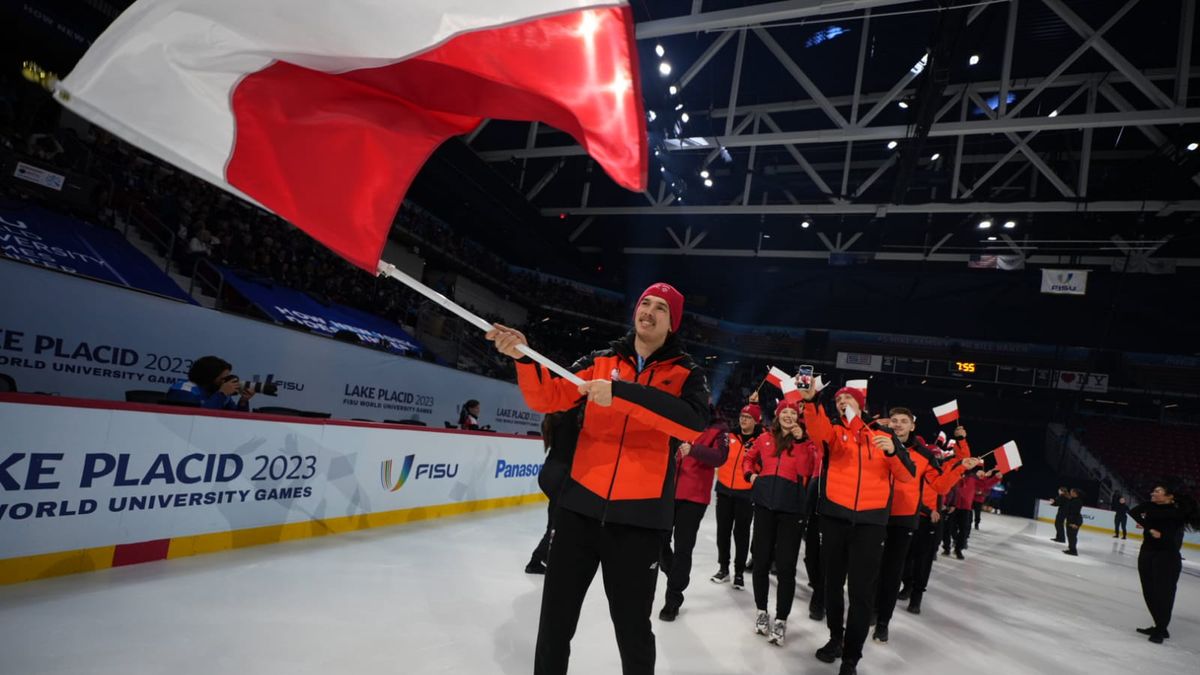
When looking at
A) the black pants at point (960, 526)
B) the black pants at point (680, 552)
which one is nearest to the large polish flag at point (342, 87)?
the black pants at point (680, 552)

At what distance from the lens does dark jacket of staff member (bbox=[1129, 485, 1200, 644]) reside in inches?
249

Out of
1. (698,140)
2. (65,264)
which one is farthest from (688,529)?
(698,140)

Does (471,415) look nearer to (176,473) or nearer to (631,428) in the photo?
(176,473)

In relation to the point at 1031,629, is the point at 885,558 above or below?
above

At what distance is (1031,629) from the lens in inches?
242

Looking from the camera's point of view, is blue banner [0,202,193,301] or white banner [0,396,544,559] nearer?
white banner [0,396,544,559]

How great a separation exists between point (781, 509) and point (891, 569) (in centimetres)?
105

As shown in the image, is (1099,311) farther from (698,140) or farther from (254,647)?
(254,647)

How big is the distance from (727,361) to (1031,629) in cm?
2449

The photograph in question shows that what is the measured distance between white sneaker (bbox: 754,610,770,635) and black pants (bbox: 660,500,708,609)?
564 millimetres

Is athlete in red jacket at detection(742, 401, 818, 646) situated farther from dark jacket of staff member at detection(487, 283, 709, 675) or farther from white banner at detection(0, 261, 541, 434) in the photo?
white banner at detection(0, 261, 541, 434)

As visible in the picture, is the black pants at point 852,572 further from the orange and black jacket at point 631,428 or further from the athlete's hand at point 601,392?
the athlete's hand at point 601,392

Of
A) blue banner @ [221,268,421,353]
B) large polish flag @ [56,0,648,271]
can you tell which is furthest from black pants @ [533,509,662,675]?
blue banner @ [221,268,421,353]

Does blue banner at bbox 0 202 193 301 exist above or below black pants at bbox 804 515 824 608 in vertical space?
above
